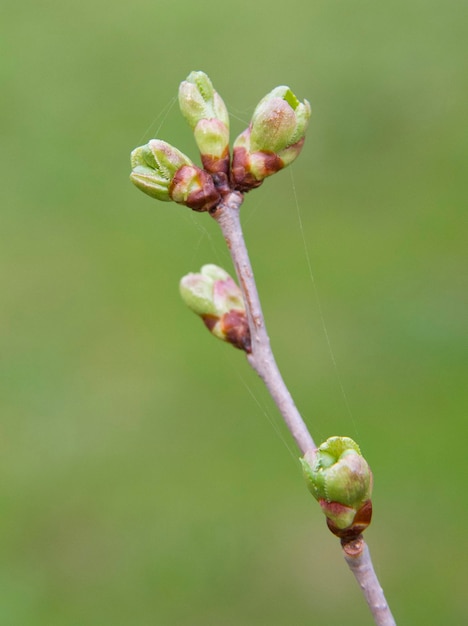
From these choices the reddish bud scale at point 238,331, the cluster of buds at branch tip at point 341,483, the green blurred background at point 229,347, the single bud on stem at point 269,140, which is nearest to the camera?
the cluster of buds at branch tip at point 341,483

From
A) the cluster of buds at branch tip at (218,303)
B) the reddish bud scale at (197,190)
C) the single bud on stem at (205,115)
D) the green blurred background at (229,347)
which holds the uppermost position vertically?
the single bud on stem at (205,115)

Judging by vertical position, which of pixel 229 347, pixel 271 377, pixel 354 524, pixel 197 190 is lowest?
pixel 229 347

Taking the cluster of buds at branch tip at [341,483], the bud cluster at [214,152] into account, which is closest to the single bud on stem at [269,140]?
the bud cluster at [214,152]

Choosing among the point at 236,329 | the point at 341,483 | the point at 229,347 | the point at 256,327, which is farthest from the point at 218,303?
the point at 229,347

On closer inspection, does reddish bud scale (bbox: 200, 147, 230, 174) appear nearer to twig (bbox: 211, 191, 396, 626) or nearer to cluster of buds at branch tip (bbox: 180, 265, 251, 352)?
twig (bbox: 211, 191, 396, 626)

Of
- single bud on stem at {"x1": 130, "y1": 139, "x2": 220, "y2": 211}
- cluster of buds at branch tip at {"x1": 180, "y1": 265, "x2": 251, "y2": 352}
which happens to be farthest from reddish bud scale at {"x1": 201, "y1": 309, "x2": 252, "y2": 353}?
single bud on stem at {"x1": 130, "y1": 139, "x2": 220, "y2": 211}

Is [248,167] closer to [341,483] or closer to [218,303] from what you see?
[218,303]

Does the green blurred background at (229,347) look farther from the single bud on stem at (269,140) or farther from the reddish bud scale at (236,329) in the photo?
the single bud on stem at (269,140)

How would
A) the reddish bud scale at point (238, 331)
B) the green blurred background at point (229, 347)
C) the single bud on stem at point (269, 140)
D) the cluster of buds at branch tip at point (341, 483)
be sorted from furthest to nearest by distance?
the green blurred background at point (229, 347)
the reddish bud scale at point (238, 331)
the single bud on stem at point (269, 140)
the cluster of buds at branch tip at point (341, 483)
